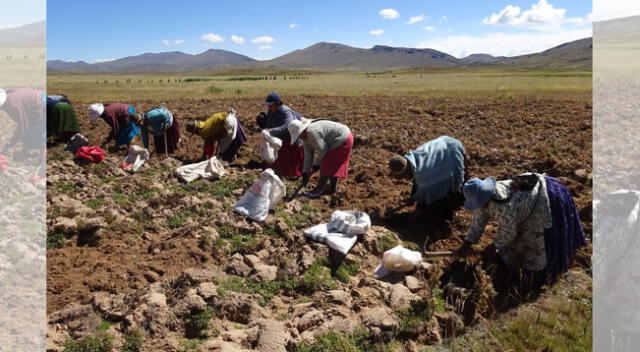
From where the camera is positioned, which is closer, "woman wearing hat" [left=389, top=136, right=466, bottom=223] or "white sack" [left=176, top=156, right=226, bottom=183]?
"woman wearing hat" [left=389, top=136, right=466, bottom=223]

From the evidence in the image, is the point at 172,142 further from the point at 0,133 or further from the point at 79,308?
the point at 79,308

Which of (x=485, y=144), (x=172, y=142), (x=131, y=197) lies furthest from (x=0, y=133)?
(x=485, y=144)

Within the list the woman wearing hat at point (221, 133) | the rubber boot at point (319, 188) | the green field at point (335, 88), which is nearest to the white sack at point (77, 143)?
the woman wearing hat at point (221, 133)

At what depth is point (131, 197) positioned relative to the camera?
578 centimetres

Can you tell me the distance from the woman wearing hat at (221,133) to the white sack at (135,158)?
0.76 m

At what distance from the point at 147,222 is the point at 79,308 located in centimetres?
171

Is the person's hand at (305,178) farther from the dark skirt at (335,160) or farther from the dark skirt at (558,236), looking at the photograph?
Result: the dark skirt at (558,236)

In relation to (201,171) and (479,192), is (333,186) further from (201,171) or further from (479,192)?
Answer: (479,192)

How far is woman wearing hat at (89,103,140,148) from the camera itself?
7.66m

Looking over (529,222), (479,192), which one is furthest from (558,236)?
(479,192)

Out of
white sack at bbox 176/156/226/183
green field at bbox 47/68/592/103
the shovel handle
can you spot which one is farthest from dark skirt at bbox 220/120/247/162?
green field at bbox 47/68/592/103

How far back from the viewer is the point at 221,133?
7.21 m

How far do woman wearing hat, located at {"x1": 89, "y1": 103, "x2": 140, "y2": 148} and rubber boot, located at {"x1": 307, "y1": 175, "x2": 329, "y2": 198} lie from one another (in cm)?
343

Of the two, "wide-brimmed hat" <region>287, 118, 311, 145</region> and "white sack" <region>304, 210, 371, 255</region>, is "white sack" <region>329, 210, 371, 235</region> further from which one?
"wide-brimmed hat" <region>287, 118, 311, 145</region>
